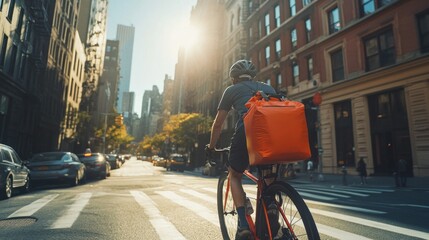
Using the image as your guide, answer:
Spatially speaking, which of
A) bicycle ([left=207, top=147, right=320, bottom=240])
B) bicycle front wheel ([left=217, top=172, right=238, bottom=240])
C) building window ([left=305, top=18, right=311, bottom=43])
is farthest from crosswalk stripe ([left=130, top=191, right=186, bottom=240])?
building window ([left=305, top=18, right=311, bottom=43])

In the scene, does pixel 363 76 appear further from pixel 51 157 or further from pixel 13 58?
pixel 13 58

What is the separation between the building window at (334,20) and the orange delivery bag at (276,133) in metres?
25.6

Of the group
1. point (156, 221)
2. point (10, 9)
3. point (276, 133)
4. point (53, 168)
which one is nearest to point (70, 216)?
point (156, 221)

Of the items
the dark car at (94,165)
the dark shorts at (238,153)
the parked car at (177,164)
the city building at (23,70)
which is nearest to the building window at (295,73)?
the parked car at (177,164)

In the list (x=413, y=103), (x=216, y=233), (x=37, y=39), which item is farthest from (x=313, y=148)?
(x=37, y=39)

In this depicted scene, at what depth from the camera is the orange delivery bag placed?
2631 millimetres

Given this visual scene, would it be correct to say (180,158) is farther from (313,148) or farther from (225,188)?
(225,188)

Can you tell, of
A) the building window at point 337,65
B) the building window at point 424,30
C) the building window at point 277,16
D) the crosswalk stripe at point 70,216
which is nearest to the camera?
the crosswalk stripe at point 70,216

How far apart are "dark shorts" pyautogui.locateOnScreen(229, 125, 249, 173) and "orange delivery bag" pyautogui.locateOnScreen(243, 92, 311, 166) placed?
43cm

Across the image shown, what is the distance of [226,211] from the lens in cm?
402

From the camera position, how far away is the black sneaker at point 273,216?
9.22 ft

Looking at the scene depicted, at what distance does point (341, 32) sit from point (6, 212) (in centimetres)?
2510

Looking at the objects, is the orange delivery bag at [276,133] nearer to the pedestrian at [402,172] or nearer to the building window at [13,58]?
the pedestrian at [402,172]

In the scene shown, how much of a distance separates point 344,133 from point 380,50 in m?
6.81
